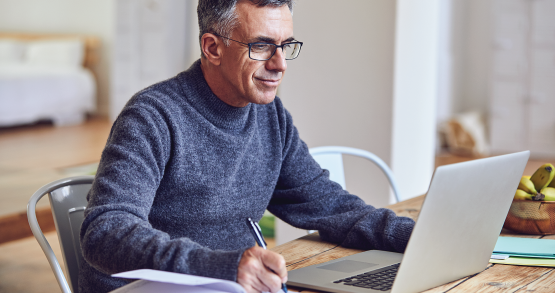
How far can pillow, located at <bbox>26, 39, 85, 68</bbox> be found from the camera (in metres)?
7.43

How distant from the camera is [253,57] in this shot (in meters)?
1.10

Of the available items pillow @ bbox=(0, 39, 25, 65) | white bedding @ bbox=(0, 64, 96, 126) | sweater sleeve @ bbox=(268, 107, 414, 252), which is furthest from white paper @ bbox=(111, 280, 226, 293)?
pillow @ bbox=(0, 39, 25, 65)

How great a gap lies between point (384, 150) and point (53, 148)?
4.09 metres

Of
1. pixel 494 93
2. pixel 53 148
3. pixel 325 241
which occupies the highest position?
pixel 325 241

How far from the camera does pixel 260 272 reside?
0.77 metres

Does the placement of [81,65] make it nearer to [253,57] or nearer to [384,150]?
[384,150]

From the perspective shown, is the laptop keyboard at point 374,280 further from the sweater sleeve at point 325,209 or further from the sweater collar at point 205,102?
the sweater collar at point 205,102

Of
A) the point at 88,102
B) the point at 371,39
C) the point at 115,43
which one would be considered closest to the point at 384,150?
the point at 371,39

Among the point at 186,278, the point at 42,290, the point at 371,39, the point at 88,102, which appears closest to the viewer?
the point at 186,278

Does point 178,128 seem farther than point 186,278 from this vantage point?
Yes

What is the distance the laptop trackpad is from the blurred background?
128 cm

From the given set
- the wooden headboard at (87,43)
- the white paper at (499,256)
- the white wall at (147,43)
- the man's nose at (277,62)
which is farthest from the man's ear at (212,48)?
the wooden headboard at (87,43)

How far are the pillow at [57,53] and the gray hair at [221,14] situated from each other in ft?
22.3

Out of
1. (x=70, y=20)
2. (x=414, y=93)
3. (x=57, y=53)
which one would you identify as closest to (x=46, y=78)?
(x=57, y=53)
